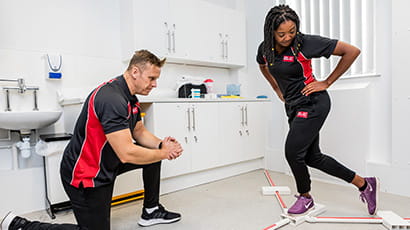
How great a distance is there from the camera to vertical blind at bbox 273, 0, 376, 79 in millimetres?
2496

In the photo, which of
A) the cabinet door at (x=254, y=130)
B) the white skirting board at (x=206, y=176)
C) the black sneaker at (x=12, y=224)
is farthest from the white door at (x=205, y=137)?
the black sneaker at (x=12, y=224)

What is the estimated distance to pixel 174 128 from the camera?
252 centimetres

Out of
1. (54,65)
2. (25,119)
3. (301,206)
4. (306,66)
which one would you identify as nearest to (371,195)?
(301,206)

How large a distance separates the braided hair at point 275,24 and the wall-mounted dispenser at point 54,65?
1.75 m

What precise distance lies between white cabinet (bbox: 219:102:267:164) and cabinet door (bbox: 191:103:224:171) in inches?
3.5

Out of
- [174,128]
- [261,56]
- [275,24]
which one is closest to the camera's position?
[275,24]

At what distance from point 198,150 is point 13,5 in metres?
2.01

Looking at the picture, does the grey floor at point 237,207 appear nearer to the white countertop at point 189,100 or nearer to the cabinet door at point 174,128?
the cabinet door at point 174,128

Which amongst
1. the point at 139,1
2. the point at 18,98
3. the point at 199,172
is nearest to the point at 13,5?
the point at 18,98

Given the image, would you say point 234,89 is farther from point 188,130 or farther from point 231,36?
point 188,130

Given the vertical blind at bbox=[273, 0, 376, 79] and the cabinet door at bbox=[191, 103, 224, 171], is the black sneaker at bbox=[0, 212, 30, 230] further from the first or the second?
the vertical blind at bbox=[273, 0, 376, 79]

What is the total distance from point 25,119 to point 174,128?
114 cm

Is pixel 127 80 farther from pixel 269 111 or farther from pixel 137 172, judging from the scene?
pixel 269 111

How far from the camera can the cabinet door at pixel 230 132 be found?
114 inches
